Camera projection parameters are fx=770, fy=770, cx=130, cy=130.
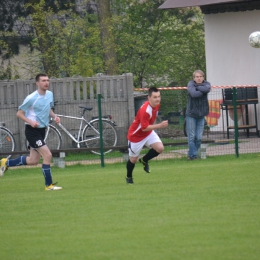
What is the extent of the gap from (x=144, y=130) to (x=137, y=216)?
3.27m

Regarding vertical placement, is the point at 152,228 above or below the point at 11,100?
below

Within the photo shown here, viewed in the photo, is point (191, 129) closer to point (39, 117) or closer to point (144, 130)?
point (144, 130)

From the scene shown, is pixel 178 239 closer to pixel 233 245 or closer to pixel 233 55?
pixel 233 245

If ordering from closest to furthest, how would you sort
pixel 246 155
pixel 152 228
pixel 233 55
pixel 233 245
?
pixel 233 245, pixel 152 228, pixel 246 155, pixel 233 55

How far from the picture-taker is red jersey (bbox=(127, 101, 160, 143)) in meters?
12.8

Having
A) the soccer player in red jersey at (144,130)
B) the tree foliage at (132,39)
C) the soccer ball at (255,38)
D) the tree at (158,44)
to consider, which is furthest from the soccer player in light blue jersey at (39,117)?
the tree at (158,44)

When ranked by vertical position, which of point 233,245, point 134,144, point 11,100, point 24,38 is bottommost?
point 233,245

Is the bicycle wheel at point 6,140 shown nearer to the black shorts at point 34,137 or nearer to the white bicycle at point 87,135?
the white bicycle at point 87,135

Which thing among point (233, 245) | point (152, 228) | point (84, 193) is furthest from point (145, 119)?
point (233, 245)

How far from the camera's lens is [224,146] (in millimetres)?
19188

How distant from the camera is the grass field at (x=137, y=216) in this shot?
7824 millimetres

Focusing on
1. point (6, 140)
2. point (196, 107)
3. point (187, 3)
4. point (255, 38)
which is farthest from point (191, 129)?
point (187, 3)

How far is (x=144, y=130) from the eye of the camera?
12.8 meters

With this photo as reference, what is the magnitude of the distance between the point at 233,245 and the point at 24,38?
22.6m
